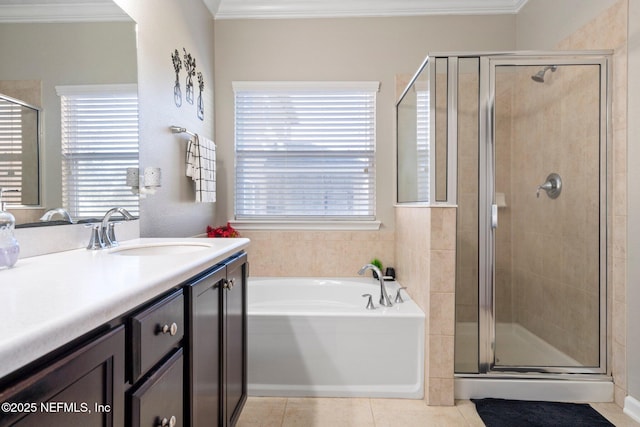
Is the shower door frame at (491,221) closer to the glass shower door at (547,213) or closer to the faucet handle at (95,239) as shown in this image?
the glass shower door at (547,213)

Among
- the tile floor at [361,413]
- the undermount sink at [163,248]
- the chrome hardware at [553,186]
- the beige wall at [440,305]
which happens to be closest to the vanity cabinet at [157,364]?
the undermount sink at [163,248]

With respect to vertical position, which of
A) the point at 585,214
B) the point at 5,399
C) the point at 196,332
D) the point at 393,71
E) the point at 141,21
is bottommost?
the point at 196,332

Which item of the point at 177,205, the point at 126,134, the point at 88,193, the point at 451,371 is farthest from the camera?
the point at 177,205

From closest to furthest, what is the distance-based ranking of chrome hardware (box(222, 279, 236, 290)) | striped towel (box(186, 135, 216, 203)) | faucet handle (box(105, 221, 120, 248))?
chrome hardware (box(222, 279, 236, 290))
faucet handle (box(105, 221, 120, 248))
striped towel (box(186, 135, 216, 203))

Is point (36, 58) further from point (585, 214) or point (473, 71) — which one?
point (585, 214)

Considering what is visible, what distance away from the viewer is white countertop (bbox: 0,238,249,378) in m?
0.49

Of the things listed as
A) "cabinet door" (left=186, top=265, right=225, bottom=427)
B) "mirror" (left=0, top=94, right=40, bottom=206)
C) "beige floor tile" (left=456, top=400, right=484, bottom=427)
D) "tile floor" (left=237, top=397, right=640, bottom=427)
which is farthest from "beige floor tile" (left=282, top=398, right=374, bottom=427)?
"mirror" (left=0, top=94, right=40, bottom=206)

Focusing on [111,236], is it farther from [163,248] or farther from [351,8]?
[351,8]

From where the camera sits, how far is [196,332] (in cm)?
113

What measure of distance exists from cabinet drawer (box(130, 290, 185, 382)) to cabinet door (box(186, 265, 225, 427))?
0.07 meters

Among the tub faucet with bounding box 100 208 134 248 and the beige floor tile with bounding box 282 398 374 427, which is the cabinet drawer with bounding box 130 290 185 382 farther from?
the beige floor tile with bounding box 282 398 374 427

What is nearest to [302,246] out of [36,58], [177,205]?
[177,205]

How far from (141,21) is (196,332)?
165 cm

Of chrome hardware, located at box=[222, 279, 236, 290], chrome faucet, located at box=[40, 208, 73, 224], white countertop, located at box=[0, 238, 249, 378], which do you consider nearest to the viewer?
white countertop, located at box=[0, 238, 249, 378]
